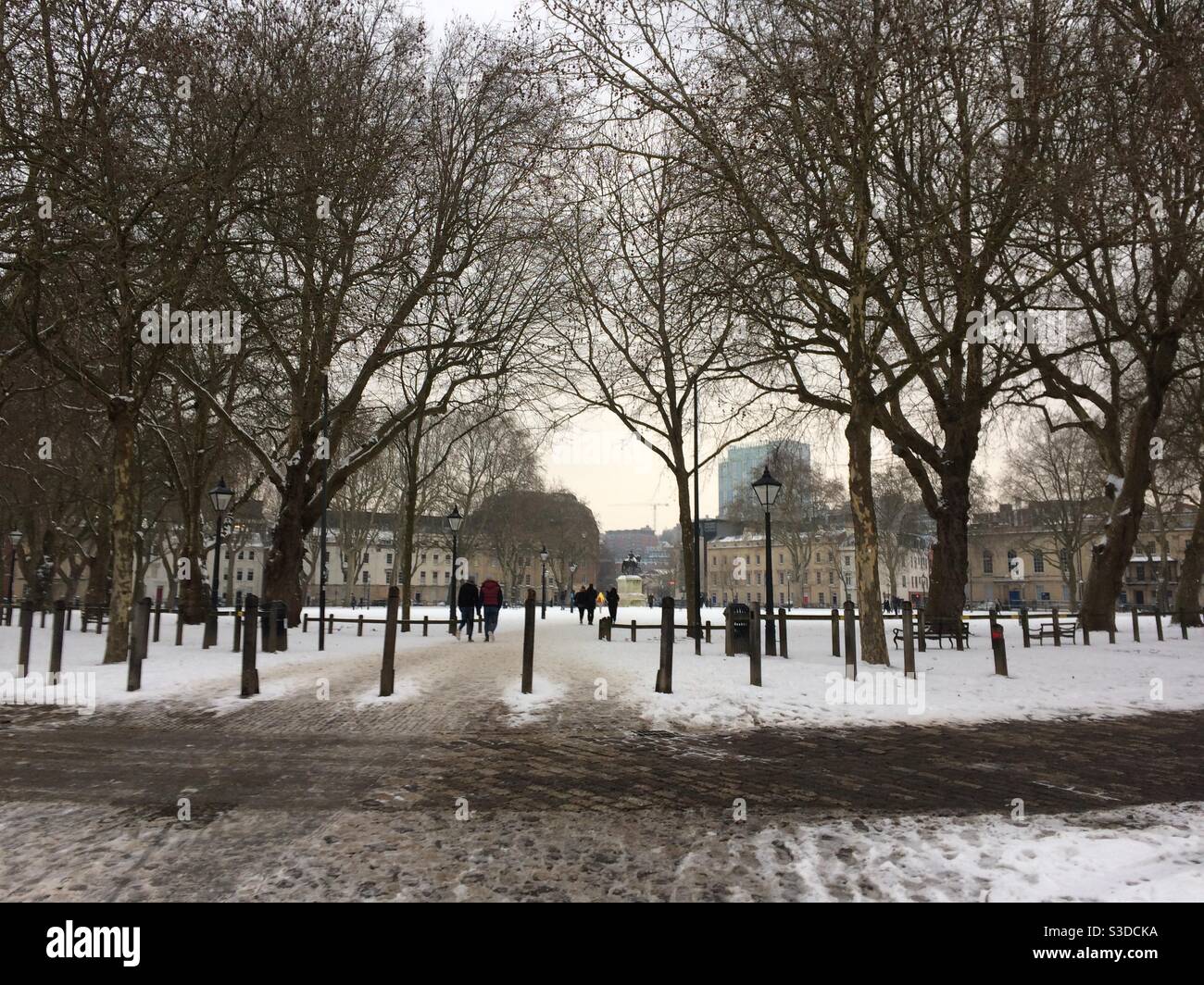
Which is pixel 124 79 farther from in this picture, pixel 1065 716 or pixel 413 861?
pixel 1065 716

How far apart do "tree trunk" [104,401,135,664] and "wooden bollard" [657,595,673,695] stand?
335 inches

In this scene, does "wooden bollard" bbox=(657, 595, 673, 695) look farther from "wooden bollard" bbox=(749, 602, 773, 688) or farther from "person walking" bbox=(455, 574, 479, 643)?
"person walking" bbox=(455, 574, 479, 643)

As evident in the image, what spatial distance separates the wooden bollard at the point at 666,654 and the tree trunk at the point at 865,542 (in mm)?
4087

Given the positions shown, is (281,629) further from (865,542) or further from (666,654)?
(865,542)

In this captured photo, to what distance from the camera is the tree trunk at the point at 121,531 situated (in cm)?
1226

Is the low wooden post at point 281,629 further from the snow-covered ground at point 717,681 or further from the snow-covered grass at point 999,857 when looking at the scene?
the snow-covered grass at point 999,857

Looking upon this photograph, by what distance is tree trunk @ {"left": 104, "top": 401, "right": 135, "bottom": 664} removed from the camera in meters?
12.3

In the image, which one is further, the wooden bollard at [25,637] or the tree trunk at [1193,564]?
the tree trunk at [1193,564]

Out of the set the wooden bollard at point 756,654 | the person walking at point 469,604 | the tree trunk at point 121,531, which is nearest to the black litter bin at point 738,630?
the wooden bollard at point 756,654

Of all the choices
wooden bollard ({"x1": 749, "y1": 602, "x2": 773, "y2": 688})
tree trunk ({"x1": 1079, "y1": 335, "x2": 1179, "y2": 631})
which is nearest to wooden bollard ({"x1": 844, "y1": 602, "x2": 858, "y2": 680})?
wooden bollard ({"x1": 749, "y1": 602, "x2": 773, "y2": 688})

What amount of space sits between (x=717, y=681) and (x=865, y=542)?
3.67 meters

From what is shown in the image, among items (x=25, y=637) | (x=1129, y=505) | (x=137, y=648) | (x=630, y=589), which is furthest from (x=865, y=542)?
(x=630, y=589)

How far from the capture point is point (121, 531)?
484 inches
